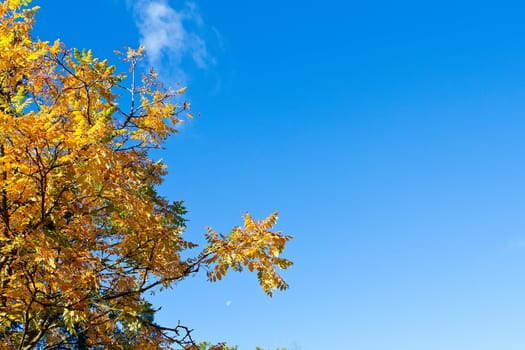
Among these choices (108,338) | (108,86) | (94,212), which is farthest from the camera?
(108,338)

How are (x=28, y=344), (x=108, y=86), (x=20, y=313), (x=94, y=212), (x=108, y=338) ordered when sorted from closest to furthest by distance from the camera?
(x=20, y=313) → (x=28, y=344) → (x=94, y=212) → (x=108, y=86) → (x=108, y=338)

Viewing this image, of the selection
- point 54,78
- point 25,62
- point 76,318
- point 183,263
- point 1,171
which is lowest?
point 76,318

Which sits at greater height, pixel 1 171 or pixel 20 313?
pixel 1 171

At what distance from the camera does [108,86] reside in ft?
30.1

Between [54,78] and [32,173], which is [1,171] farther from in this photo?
[54,78]

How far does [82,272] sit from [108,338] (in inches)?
170

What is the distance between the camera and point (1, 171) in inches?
263

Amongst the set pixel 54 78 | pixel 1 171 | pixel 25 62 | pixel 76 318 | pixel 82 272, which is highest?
pixel 54 78

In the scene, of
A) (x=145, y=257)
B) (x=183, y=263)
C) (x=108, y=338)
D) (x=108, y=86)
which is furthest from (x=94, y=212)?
(x=108, y=338)

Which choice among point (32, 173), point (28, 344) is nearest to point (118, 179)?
point (32, 173)

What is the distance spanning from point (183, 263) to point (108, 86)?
3488mm

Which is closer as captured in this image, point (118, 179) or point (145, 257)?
point (118, 179)

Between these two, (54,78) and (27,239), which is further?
(54,78)

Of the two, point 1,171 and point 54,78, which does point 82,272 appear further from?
point 54,78
